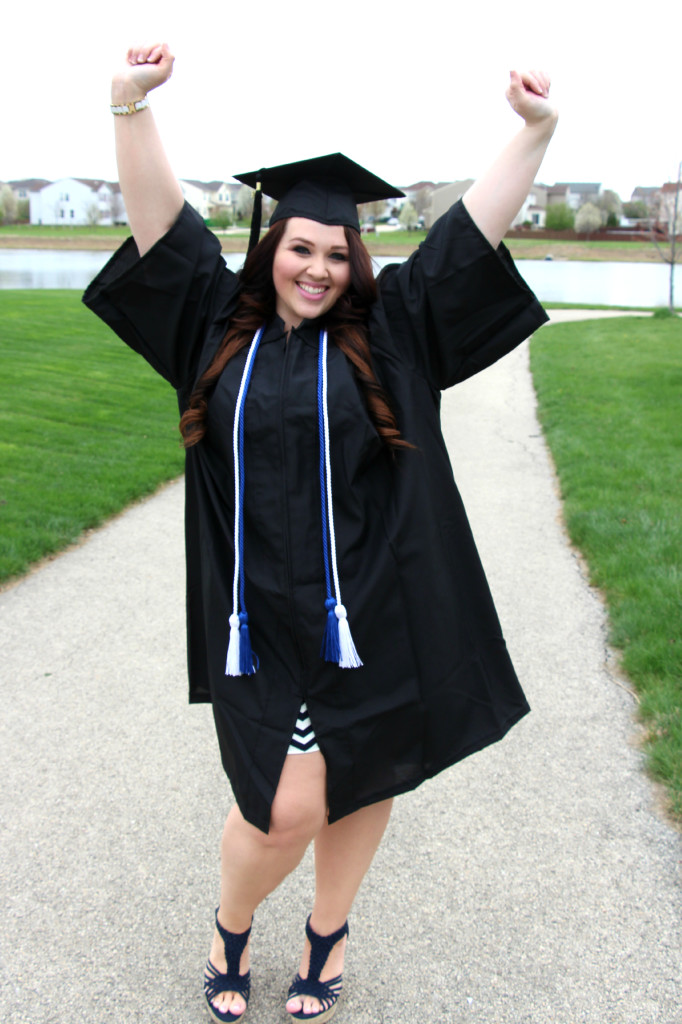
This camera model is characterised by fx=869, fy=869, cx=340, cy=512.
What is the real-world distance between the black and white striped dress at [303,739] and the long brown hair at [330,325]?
64cm

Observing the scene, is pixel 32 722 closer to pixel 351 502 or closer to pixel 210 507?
pixel 210 507

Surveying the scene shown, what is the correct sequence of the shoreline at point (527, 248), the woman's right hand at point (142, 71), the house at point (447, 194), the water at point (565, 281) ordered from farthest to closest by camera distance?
1. the shoreline at point (527, 248)
2. the water at point (565, 281)
3. the house at point (447, 194)
4. the woman's right hand at point (142, 71)

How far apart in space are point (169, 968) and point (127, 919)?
219mm

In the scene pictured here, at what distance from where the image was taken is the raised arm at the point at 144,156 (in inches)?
72.7

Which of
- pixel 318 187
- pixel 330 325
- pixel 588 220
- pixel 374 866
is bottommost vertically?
pixel 374 866

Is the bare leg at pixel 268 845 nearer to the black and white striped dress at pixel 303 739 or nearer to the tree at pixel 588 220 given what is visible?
the black and white striped dress at pixel 303 739

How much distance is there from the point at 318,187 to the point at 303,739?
1280 mm

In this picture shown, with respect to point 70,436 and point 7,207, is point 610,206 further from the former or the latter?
point 70,436

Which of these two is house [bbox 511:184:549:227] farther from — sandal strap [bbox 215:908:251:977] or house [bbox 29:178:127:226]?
sandal strap [bbox 215:908:251:977]

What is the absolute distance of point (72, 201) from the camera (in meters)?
101

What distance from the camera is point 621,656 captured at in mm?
4078

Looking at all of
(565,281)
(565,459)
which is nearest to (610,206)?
(565,281)

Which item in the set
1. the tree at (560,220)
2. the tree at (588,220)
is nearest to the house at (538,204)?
the tree at (560,220)

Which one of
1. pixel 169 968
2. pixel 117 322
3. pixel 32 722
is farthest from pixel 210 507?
pixel 32 722
